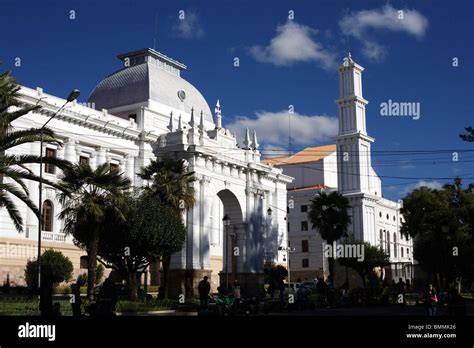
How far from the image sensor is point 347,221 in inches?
2012

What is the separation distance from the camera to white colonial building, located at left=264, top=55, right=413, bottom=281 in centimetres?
7962

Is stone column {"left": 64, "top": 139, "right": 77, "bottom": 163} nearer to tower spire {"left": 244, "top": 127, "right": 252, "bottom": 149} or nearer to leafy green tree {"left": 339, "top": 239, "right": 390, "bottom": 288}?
tower spire {"left": 244, "top": 127, "right": 252, "bottom": 149}

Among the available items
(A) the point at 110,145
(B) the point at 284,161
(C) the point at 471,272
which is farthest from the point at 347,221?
(B) the point at 284,161

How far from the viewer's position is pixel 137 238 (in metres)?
33.6

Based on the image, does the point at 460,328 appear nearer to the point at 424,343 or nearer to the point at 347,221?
the point at 424,343

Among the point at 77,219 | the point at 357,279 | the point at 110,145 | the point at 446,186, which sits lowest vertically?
the point at 357,279

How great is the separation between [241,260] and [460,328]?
39.3 meters

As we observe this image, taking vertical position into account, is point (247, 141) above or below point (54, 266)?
above

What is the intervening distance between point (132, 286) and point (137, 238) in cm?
261

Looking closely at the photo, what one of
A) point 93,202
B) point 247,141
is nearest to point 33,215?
point 93,202

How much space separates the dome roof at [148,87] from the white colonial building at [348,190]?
2284 centimetres

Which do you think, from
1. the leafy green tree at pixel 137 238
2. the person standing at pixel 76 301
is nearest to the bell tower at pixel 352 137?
the leafy green tree at pixel 137 238

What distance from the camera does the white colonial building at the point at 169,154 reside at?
44.3m

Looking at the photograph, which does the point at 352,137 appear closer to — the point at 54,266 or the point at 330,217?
the point at 330,217
